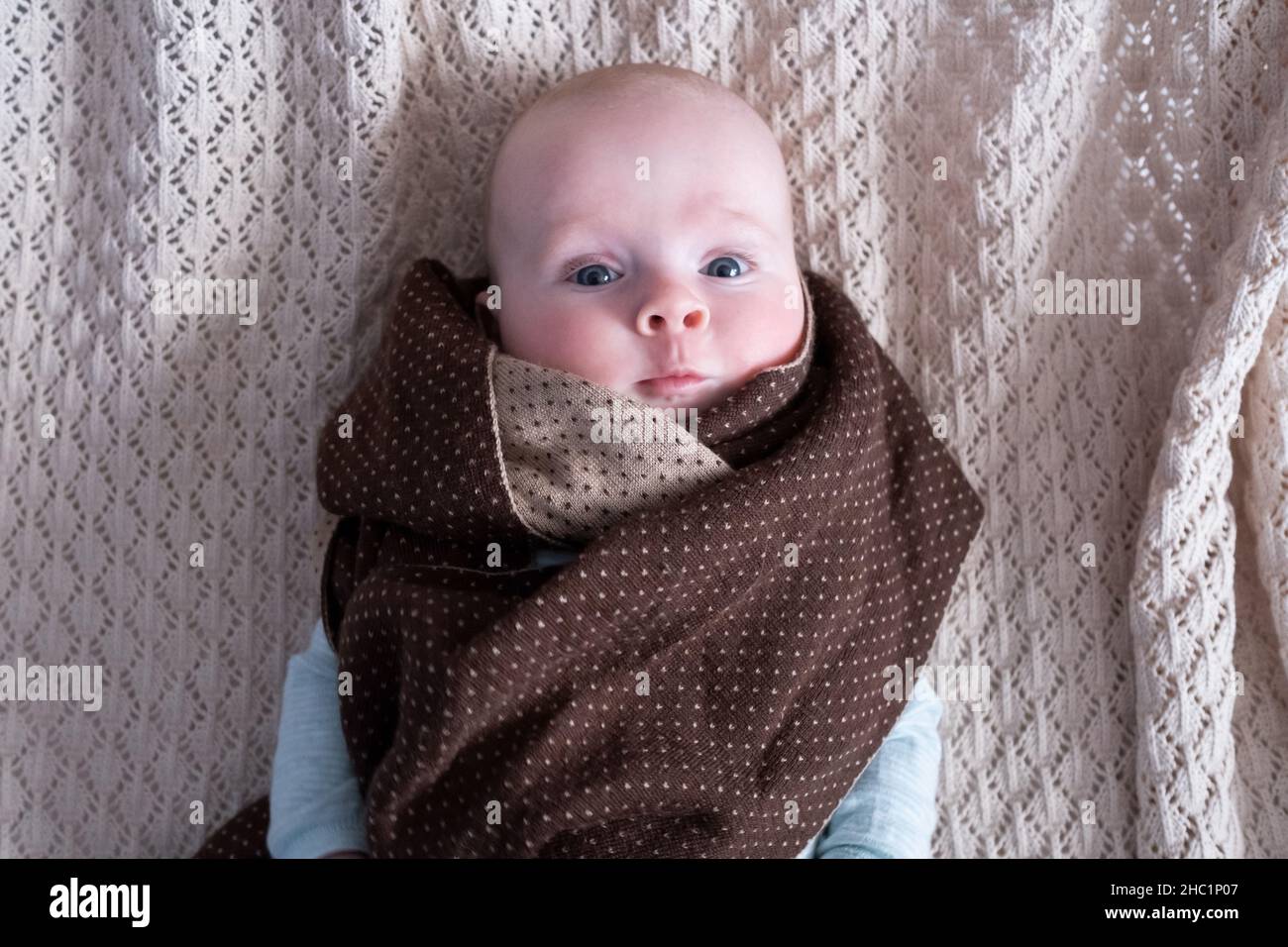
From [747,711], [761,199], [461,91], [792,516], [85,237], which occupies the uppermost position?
[461,91]

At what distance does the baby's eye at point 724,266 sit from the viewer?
1244 mm

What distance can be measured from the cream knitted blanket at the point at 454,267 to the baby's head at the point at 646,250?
0.20 metres

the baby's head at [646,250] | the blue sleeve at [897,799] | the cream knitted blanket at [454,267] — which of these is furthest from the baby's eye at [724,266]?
the blue sleeve at [897,799]

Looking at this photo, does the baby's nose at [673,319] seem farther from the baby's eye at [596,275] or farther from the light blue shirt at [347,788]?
the light blue shirt at [347,788]

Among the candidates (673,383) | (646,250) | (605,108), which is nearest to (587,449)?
(673,383)

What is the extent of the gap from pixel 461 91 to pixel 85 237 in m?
0.50

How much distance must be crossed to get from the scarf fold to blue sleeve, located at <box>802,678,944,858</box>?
0.04 m

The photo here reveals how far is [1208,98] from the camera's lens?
1.37 m

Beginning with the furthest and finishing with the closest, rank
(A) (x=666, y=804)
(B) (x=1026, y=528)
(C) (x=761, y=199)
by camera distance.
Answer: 1. (B) (x=1026, y=528)
2. (C) (x=761, y=199)
3. (A) (x=666, y=804)

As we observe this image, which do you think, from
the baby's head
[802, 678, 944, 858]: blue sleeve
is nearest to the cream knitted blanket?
[802, 678, 944, 858]: blue sleeve

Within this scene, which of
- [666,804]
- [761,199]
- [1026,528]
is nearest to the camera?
[666,804]

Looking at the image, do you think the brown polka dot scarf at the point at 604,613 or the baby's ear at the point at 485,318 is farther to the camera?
the baby's ear at the point at 485,318

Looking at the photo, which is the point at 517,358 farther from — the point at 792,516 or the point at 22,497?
the point at 22,497
